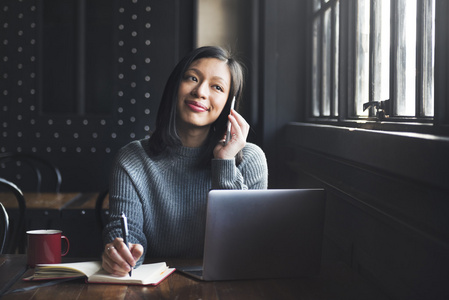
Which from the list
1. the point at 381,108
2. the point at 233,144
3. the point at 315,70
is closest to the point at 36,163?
the point at 315,70

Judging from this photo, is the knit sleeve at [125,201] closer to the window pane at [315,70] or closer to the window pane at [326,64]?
the window pane at [326,64]

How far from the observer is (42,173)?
15.0 ft

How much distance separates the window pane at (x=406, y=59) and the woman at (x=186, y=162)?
50 centimetres

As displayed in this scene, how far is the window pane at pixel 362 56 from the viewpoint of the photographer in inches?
92.2

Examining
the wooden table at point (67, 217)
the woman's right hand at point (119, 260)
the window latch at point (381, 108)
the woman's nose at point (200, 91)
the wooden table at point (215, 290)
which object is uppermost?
the woman's nose at point (200, 91)

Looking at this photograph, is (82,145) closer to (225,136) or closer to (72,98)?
(72,98)

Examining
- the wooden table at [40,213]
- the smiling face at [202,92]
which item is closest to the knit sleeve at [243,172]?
the smiling face at [202,92]

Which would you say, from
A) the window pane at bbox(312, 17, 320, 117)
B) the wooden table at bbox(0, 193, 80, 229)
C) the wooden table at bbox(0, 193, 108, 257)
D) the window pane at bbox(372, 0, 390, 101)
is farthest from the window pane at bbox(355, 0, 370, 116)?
the wooden table at bbox(0, 193, 80, 229)

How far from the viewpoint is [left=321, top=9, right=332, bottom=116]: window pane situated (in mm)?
3066

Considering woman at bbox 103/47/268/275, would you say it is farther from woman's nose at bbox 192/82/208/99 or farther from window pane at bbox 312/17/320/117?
window pane at bbox 312/17/320/117

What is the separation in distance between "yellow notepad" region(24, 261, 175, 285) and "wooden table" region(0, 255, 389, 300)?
17mm

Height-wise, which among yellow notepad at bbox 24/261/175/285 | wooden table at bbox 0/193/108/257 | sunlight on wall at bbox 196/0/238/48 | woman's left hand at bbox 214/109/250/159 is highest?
sunlight on wall at bbox 196/0/238/48

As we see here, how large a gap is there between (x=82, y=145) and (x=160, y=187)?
2708 mm

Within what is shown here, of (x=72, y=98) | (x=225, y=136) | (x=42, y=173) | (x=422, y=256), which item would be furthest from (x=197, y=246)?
(x=72, y=98)
